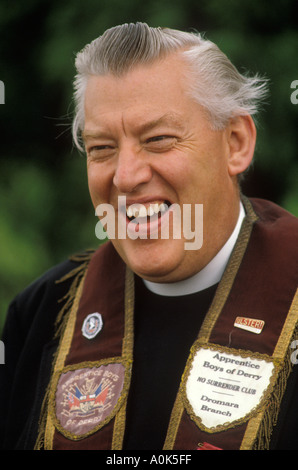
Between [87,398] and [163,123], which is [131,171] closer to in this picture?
[163,123]

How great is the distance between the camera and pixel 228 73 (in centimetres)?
261

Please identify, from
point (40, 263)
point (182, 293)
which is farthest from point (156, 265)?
point (40, 263)

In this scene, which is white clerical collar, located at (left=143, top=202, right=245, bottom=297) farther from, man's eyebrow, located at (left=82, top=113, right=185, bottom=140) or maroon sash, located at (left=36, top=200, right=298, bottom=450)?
man's eyebrow, located at (left=82, top=113, right=185, bottom=140)

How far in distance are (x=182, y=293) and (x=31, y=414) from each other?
77 centimetres

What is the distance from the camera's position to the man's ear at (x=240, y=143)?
8.41ft

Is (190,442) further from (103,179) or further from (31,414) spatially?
(103,179)

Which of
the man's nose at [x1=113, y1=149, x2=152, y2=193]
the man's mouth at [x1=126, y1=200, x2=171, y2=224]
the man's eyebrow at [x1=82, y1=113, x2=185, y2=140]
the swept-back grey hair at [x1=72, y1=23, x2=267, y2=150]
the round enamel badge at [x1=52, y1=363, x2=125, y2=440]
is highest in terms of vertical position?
the swept-back grey hair at [x1=72, y1=23, x2=267, y2=150]

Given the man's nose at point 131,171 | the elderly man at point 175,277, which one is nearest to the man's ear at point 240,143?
the elderly man at point 175,277

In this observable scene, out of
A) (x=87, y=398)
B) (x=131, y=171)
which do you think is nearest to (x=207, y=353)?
(x=87, y=398)

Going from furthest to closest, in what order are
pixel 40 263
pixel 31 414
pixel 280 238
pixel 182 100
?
1. pixel 40 263
2. pixel 31 414
3. pixel 280 238
4. pixel 182 100

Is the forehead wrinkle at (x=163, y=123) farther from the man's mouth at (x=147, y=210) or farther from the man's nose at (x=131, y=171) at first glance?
the man's mouth at (x=147, y=210)

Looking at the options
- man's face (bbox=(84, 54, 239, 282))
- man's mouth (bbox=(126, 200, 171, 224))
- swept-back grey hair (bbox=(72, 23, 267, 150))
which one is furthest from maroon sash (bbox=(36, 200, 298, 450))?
swept-back grey hair (bbox=(72, 23, 267, 150))

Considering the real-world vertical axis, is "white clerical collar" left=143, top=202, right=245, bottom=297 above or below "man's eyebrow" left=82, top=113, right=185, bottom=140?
below

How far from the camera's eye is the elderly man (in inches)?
91.1
